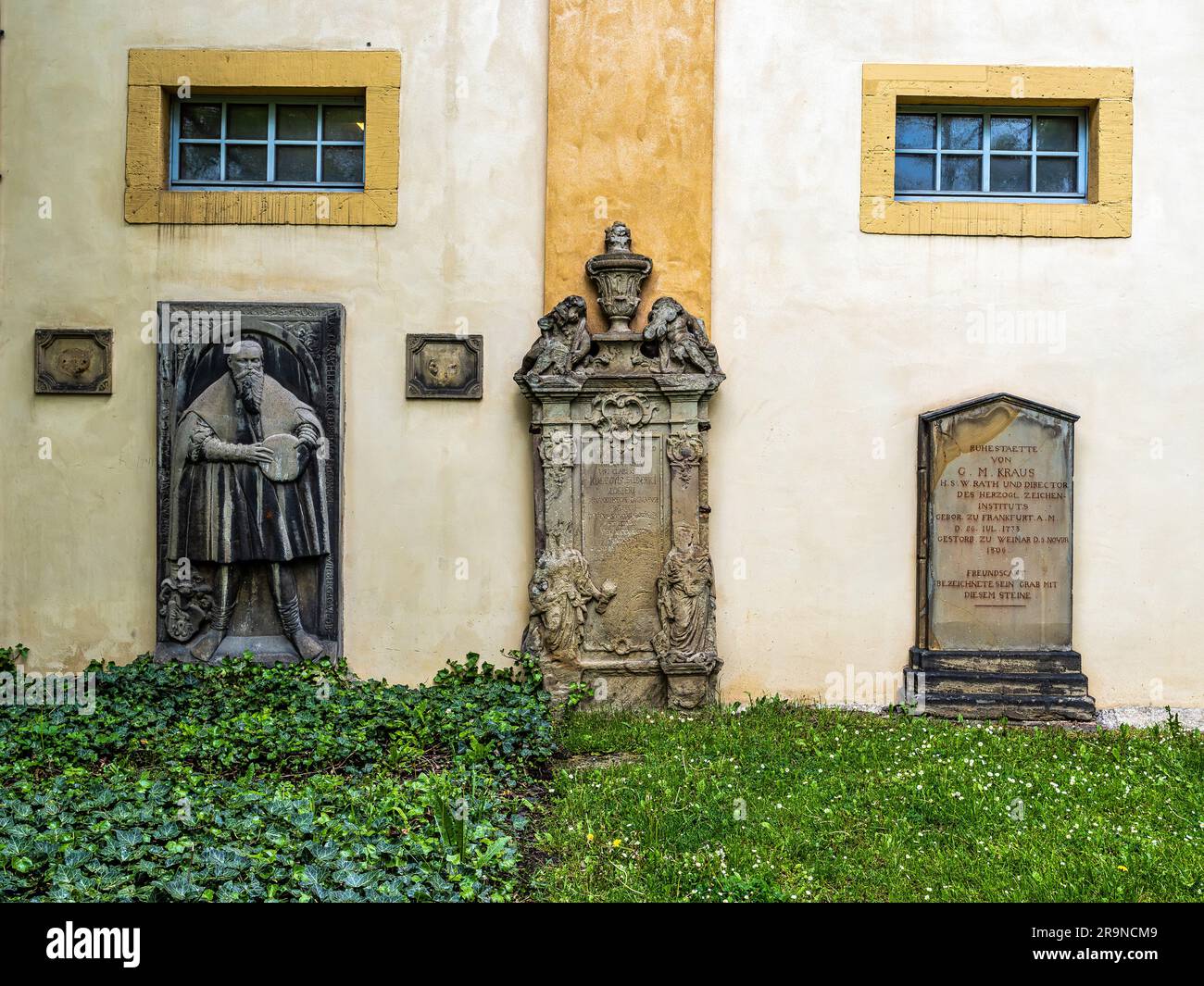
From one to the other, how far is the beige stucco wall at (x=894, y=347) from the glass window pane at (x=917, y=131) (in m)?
0.38

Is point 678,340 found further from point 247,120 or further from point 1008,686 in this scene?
point 247,120

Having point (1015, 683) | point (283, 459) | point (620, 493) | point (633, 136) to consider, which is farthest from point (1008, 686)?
point (283, 459)

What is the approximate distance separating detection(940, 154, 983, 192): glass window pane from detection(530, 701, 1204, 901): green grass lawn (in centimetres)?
366

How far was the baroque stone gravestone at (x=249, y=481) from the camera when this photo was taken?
704 cm

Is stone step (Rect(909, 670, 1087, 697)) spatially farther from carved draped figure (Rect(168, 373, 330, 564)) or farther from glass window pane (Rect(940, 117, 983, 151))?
carved draped figure (Rect(168, 373, 330, 564))

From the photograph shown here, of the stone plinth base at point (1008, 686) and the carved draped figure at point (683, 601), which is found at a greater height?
the carved draped figure at point (683, 601)

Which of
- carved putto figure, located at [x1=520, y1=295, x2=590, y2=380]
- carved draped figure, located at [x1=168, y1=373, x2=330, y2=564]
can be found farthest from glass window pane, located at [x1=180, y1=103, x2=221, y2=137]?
carved putto figure, located at [x1=520, y1=295, x2=590, y2=380]

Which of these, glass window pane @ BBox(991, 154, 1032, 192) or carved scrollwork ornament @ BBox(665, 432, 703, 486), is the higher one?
glass window pane @ BBox(991, 154, 1032, 192)

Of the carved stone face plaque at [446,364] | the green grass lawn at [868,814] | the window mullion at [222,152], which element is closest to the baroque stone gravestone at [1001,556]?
the green grass lawn at [868,814]

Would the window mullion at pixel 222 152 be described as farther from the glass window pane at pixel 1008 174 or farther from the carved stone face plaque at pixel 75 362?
the glass window pane at pixel 1008 174

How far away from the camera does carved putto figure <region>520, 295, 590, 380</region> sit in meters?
7.00

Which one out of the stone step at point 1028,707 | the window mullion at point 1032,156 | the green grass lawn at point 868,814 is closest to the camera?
the green grass lawn at point 868,814

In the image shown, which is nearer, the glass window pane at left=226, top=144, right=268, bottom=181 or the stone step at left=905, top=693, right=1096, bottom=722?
the stone step at left=905, top=693, right=1096, bottom=722

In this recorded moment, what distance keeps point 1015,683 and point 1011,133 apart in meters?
3.76
